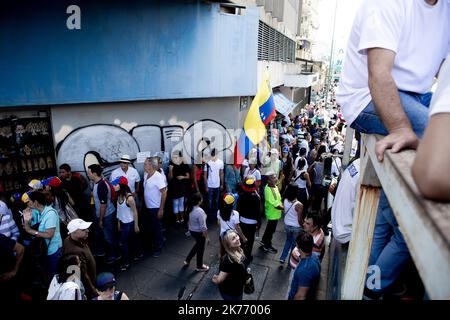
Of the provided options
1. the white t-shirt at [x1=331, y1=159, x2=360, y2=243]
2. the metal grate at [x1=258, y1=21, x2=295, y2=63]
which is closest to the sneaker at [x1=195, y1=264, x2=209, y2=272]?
the white t-shirt at [x1=331, y1=159, x2=360, y2=243]

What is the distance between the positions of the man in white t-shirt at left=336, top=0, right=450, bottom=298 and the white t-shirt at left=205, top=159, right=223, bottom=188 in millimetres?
6133

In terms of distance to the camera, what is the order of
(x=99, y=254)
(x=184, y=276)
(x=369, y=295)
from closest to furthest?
(x=369, y=295), (x=184, y=276), (x=99, y=254)

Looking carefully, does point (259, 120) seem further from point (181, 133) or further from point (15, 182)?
point (15, 182)

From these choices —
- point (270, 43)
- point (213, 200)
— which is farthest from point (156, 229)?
point (270, 43)

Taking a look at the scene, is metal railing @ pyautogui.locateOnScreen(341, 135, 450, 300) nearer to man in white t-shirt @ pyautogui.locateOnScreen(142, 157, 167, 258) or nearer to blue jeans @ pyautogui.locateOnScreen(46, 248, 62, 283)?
blue jeans @ pyautogui.locateOnScreen(46, 248, 62, 283)

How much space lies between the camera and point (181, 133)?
9.07m

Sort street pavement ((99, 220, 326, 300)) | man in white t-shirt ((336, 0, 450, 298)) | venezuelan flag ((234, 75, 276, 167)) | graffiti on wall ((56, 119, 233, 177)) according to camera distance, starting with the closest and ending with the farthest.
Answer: man in white t-shirt ((336, 0, 450, 298))
street pavement ((99, 220, 326, 300))
graffiti on wall ((56, 119, 233, 177))
venezuelan flag ((234, 75, 276, 167))

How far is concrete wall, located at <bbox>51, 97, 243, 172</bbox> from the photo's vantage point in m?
7.50

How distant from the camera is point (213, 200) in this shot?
8.38 m

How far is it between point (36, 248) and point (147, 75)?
4.67 metres

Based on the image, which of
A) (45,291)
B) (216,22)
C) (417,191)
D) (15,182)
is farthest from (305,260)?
(216,22)

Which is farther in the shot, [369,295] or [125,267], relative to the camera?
[125,267]

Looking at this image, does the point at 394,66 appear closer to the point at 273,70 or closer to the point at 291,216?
the point at 291,216

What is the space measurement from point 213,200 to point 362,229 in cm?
654
